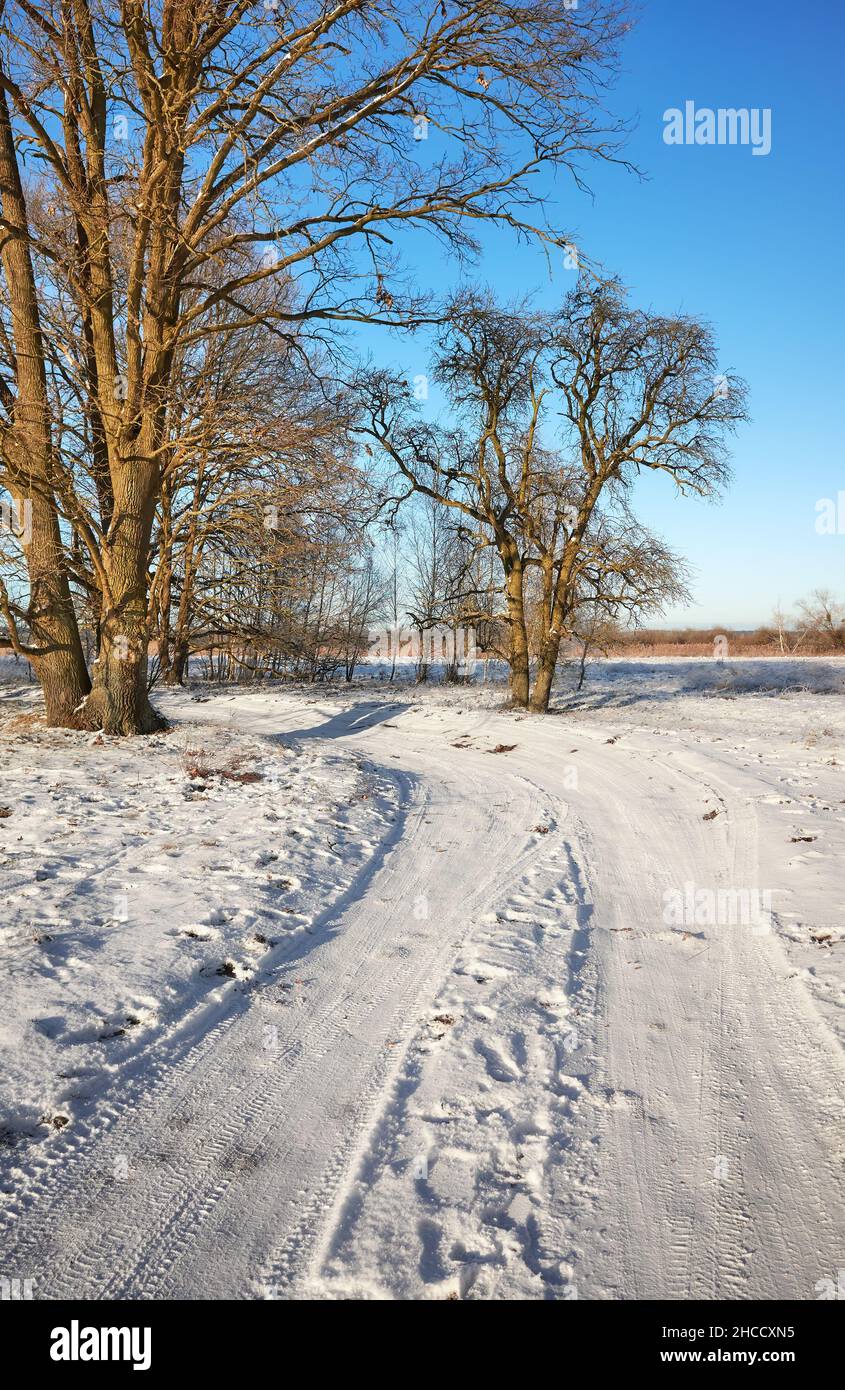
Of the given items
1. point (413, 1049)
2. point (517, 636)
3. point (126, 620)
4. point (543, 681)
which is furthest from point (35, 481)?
point (543, 681)

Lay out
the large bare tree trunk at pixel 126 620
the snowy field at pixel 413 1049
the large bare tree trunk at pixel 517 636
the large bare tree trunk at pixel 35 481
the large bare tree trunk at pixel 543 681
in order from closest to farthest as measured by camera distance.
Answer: the snowy field at pixel 413 1049 → the large bare tree trunk at pixel 126 620 → the large bare tree trunk at pixel 35 481 → the large bare tree trunk at pixel 543 681 → the large bare tree trunk at pixel 517 636

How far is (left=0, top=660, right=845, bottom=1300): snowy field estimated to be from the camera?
94.7 inches

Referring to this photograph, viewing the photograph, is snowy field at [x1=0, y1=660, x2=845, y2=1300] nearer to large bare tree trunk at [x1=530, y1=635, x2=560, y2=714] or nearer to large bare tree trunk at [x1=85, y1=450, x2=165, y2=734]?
large bare tree trunk at [x1=85, y1=450, x2=165, y2=734]

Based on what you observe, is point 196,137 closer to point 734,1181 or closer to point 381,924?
point 381,924

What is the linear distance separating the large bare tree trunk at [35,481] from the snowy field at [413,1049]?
3953mm

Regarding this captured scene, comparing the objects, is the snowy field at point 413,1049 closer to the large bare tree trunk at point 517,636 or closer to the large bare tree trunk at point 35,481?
the large bare tree trunk at point 35,481

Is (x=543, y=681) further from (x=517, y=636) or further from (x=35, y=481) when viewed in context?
(x=35, y=481)

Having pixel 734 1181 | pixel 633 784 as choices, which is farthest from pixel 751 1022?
pixel 633 784

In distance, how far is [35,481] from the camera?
34.7 ft

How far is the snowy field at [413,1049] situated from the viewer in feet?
7.89

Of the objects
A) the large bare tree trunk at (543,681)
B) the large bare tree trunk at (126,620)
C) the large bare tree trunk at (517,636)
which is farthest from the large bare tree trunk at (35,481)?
the large bare tree trunk at (543,681)

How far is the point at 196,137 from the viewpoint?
27.6 feet

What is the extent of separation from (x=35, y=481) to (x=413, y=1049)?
10.0 meters

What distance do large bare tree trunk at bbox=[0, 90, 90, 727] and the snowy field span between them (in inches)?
156
